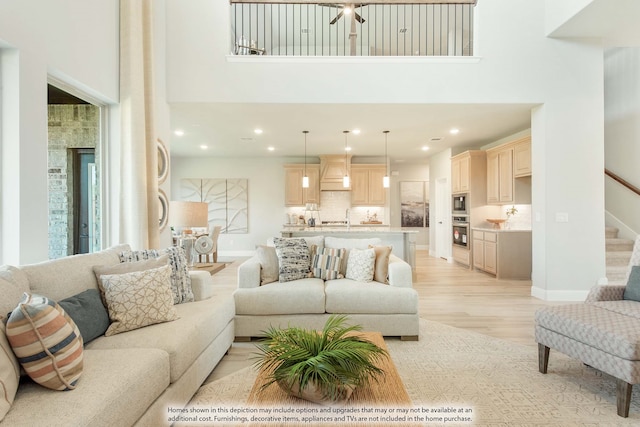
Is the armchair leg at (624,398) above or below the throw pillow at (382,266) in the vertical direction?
below

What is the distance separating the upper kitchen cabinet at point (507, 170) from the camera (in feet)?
18.8

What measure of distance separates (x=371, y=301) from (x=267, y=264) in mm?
1097

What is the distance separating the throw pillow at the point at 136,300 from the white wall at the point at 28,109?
2.58ft

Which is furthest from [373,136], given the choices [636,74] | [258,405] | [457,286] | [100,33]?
[258,405]

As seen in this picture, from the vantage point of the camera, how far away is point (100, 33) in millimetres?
3316

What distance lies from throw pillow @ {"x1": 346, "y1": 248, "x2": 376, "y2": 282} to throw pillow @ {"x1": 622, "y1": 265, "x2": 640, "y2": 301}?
2.01 meters

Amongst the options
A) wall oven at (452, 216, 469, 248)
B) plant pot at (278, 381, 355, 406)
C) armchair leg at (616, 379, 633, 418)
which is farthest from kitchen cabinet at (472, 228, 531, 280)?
plant pot at (278, 381, 355, 406)

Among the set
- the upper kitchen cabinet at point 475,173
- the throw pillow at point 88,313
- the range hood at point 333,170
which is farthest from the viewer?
the range hood at point 333,170

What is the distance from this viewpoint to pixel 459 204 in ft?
24.3

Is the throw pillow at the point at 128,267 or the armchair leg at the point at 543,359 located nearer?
the throw pillow at the point at 128,267

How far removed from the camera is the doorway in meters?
2.94

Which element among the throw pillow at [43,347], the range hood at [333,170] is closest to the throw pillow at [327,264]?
the throw pillow at [43,347]

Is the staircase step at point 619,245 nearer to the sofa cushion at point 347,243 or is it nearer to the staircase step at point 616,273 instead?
the staircase step at point 616,273

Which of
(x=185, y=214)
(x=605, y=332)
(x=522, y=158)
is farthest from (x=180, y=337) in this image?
(x=522, y=158)
